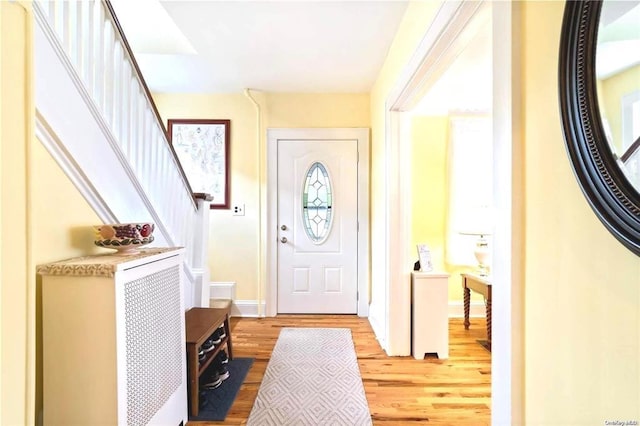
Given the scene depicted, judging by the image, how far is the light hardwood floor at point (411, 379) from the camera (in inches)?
71.0

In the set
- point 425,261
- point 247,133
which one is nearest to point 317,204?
point 247,133

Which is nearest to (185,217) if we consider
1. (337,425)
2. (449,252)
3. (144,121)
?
(144,121)

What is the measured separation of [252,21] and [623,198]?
2.24m

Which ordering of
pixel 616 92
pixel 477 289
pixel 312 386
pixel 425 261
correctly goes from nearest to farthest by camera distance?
pixel 616 92
pixel 312 386
pixel 425 261
pixel 477 289

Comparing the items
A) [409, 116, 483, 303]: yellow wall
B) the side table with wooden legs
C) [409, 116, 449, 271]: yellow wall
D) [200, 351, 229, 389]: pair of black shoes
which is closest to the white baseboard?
[409, 116, 483, 303]: yellow wall

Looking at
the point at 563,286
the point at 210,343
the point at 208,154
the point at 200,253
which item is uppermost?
the point at 208,154

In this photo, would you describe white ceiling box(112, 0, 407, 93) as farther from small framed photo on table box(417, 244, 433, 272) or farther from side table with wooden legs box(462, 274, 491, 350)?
side table with wooden legs box(462, 274, 491, 350)

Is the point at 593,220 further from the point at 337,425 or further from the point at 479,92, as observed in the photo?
the point at 479,92

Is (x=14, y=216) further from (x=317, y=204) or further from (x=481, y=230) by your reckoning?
(x=481, y=230)

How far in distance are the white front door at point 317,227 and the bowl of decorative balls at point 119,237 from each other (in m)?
2.00

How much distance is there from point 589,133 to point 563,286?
1.14 feet

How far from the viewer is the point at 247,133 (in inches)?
137

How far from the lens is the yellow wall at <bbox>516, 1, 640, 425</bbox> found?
24.1 inches

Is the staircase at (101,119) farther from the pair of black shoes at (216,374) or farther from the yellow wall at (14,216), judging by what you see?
the pair of black shoes at (216,374)
